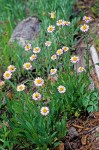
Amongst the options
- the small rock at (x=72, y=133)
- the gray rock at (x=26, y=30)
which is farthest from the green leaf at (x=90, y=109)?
the gray rock at (x=26, y=30)

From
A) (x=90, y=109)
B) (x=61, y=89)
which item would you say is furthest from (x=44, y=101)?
(x=90, y=109)

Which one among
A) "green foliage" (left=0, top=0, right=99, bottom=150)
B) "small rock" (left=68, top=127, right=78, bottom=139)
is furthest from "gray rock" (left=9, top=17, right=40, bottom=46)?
"small rock" (left=68, top=127, right=78, bottom=139)

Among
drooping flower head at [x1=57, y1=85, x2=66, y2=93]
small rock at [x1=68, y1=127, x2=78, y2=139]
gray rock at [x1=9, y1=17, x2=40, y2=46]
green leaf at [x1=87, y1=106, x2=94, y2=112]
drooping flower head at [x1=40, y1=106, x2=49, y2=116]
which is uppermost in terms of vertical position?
gray rock at [x1=9, y1=17, x2=40, y2=46]

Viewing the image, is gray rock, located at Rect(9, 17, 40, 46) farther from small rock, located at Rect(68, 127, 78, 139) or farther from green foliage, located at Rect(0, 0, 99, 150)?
small rock, located at Rect(68, 127, 78, 139)

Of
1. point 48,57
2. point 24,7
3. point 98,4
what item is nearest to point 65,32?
point 48,57

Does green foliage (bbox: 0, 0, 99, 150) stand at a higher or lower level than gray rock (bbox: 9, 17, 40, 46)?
lower

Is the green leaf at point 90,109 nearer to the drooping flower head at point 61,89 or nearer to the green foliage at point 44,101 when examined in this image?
the green foliage at point 44,101

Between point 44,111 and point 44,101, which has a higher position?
point 44,101

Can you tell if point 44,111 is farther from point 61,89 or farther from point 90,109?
point 90,109

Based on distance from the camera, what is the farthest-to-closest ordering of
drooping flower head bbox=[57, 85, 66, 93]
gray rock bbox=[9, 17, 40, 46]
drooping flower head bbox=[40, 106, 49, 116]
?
gray rock bbox=[9, 17, 40, 46] → drooping flower head bbox=[57, 85, 66, 93] → drooping flower head bbox=[40, 106, 49, 116]
